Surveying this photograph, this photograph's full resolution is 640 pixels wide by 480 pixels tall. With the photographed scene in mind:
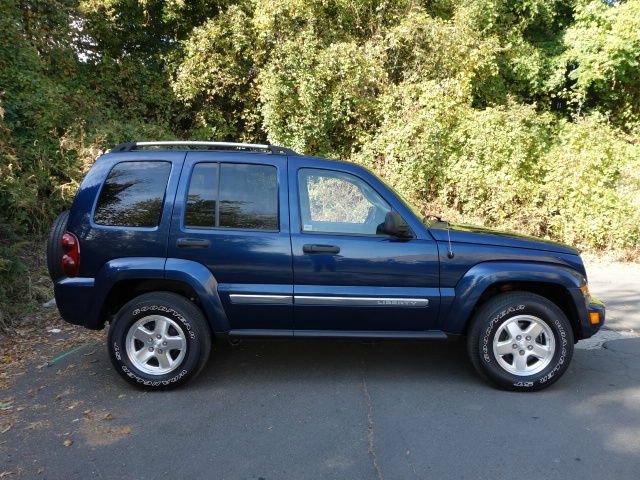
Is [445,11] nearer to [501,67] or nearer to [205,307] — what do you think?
[501,67]

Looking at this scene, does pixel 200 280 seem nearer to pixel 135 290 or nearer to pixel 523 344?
pixel 135 290

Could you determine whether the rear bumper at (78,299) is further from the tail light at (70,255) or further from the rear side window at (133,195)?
the rear side window at (133,195)

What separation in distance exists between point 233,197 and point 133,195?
81 cm

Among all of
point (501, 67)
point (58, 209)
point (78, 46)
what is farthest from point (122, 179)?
point (501, 67)

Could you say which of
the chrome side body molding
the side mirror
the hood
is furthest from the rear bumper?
the hood

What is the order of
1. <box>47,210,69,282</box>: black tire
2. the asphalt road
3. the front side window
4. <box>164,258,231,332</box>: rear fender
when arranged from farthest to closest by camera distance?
the front side window → <box>47,210,69,282</box>: black tire → <box>164,258,231,332</box>: rear fender → the asphalt road

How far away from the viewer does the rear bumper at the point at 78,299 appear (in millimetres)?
4070

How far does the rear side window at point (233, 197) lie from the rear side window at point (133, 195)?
26 centimetres

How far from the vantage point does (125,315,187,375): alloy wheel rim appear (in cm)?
409

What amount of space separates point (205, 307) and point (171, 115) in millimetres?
10838

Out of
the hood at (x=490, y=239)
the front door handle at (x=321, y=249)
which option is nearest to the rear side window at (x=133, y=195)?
the front door handle at (x=321, y=249)

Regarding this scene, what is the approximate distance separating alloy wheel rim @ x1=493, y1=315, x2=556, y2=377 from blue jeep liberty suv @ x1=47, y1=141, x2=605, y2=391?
1 centimetres

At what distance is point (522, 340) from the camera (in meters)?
4.11

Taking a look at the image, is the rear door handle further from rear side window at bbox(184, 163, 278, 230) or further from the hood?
the hood
